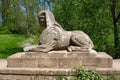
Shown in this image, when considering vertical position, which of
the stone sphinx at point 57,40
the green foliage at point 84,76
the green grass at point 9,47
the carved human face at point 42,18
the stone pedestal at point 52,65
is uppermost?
the carved human face at point 42,18

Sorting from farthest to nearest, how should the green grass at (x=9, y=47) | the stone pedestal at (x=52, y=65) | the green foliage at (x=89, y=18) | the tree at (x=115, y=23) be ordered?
1. the green grass at (x=9, y=47)
2. the tree at (x=115, y=23)
3. the green foliage at (x=89, y=18)
4. the stone pedestal at (x=52, y=65)

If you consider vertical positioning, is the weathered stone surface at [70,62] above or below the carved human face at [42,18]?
below

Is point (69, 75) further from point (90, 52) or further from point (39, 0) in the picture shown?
point (39, 0)

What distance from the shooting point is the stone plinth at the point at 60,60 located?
945 cm

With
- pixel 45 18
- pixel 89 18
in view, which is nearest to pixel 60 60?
pixel 45 18

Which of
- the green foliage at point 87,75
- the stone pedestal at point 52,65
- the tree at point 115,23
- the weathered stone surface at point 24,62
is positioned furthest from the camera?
the tree at point 115,23

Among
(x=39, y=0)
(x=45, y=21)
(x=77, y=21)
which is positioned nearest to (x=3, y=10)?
(x=39, y=0)

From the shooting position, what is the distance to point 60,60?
373 inches

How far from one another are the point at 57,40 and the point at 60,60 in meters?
0.61

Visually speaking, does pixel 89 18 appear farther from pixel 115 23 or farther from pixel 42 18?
pixel 42 18

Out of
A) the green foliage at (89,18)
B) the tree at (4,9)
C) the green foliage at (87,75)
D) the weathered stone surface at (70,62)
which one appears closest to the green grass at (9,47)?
the green foliage at (89,18)

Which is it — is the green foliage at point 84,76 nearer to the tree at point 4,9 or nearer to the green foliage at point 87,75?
the green foliage at point 87,75

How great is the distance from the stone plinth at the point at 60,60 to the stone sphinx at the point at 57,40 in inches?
7.7

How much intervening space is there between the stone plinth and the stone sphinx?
0.20 metres
